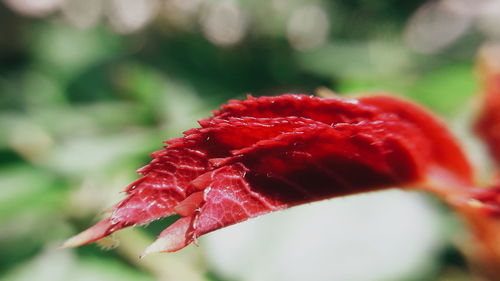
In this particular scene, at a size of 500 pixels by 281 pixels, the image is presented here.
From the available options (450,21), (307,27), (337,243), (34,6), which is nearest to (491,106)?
(337,243)

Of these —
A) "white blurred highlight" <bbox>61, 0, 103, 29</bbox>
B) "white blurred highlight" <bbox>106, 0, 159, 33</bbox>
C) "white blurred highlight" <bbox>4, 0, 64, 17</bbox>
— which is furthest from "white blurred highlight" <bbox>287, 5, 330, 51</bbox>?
"white blurred highlight" <bbox>4, 0, 64, 17</bbox>

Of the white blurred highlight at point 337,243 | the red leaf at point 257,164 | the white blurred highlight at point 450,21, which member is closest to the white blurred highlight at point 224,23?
the white blurred highlight at point 450,21

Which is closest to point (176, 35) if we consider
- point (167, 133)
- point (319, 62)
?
point (319, 62)

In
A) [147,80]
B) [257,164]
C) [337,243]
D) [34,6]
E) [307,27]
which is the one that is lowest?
[257,164]

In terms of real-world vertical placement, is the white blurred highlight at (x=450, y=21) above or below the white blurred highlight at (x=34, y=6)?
below

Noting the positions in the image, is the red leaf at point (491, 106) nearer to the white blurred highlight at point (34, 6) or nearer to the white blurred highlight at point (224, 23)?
the white blurred highlight at point (224, 23)

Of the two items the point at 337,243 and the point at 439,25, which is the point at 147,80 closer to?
the point at 337,243

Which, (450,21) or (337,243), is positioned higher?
(450,21)

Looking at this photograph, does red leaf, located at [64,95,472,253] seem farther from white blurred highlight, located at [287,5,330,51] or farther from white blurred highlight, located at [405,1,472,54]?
white blurred highlight, located at [405,1,472,54]
